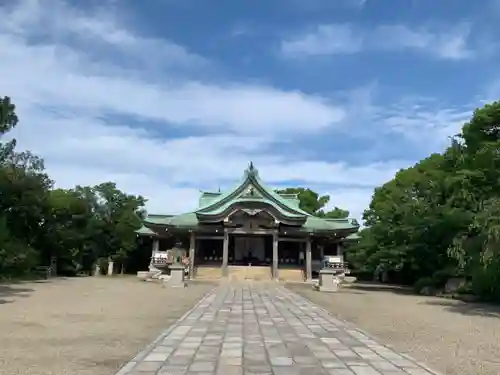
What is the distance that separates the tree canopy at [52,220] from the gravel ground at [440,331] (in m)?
19.0

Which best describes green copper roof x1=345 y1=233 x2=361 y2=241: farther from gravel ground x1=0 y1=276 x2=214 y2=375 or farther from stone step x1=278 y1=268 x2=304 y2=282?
gravel ground x1=0 y1=276 x2=214 y2=375

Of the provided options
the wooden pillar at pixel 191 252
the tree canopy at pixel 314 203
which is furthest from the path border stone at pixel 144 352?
the tree canopy at pixel 314 203

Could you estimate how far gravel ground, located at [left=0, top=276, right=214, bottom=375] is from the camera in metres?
6.64

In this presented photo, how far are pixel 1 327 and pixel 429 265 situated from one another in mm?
20460

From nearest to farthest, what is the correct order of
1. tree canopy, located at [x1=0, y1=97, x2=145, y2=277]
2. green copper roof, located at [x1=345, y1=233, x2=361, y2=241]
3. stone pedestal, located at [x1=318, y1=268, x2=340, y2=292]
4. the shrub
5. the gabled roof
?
stone pedestal, located at [x1=318, y1=268, x2=340, y2=292], the shrub, tree canopy, located at [x1=0, y1=97, x2=145, y2=277], the gabled roof, green copper roof, located at [x1=345, y1=233, x2=361, y2=241]

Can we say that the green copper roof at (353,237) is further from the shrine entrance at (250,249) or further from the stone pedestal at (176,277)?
the stone pedestal at (176,277)

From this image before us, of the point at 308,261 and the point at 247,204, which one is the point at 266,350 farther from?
the point at 308,261

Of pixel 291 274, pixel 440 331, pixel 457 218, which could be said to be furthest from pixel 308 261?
pixel 440 331

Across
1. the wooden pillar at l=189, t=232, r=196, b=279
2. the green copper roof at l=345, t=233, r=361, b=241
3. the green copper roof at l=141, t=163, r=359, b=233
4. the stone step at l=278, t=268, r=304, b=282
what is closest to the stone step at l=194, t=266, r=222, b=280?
the wooden pillar at l=189, t=232, r=196, b=279

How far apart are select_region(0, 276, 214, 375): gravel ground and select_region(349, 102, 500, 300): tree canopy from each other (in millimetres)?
9510

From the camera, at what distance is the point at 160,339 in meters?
8.44

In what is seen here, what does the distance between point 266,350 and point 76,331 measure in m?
4.15

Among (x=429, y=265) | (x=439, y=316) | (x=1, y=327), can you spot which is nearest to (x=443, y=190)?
(x=429, y=265)

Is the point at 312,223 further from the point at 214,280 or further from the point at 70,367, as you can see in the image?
the point at 70,367
